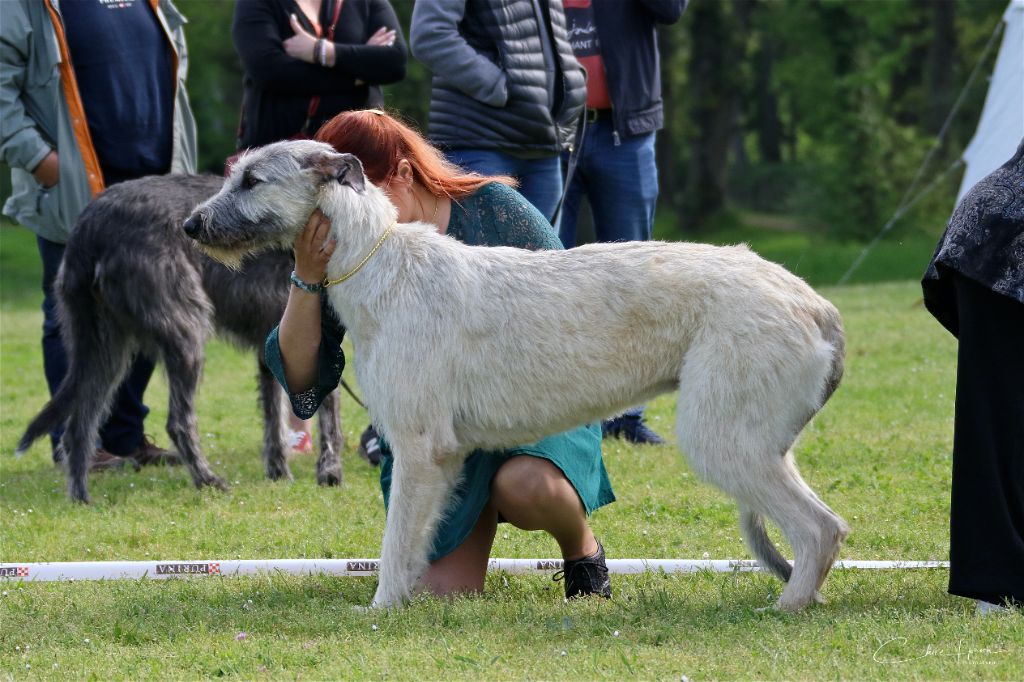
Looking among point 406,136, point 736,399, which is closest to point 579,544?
point 736,399

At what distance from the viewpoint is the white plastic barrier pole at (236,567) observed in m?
4.88

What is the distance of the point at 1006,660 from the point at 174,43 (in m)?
5.60

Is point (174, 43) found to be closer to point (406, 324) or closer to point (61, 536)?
point (61, 536)

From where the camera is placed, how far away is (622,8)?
7.34 m

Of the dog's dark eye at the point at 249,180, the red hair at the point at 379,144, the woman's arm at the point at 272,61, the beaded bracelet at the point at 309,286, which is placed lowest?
the beaded bracelet at the point at 309,286

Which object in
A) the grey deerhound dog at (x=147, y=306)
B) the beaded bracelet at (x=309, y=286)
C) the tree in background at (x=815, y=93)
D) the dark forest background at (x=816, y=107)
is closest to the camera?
the beaded bracelet at (x=309, y=286)

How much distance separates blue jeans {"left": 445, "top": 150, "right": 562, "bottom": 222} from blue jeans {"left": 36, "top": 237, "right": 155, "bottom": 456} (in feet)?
7.40

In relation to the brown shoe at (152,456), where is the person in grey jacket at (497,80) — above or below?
above

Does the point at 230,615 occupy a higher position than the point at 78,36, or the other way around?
the point at 78,36

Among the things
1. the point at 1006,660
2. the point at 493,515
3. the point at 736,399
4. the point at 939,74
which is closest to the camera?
the point at 1006,660

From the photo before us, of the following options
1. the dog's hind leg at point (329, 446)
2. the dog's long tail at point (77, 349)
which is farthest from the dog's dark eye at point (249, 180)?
the dog's hind leg at point (329, 446)

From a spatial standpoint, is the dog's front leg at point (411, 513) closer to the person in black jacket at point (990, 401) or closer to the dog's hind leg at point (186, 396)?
the person in black jacket at point (990, 401)

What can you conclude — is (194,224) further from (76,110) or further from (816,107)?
(816,107)

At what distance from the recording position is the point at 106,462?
23.8 feet
